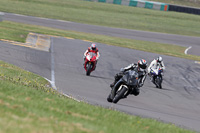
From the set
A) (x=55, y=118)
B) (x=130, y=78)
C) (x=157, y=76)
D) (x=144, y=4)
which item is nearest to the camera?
(x=55, y=118)

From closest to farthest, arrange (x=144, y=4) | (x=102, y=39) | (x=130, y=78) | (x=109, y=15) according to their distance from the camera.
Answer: (x=130, y=78) < (x=102, y=39) < (x=109, y=15) < (x=144, y=4)

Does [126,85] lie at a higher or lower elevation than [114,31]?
higher

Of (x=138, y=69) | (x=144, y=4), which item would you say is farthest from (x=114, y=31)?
(x=138, y=69)

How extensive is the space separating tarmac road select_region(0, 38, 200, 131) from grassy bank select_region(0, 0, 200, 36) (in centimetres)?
1736

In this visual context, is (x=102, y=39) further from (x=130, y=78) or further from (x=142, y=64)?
(x=130, y=78)

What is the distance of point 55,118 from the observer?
7.02 metres

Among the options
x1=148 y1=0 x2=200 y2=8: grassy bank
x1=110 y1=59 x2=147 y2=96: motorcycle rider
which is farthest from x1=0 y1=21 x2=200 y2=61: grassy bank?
x1=148 y1=0 x2=200 y2=8: grassy bank

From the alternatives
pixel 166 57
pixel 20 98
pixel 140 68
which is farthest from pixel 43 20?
pixel 20 98

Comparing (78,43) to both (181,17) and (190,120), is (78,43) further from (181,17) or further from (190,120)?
(181,17)

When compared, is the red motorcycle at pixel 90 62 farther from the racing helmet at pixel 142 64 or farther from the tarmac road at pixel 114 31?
the tarmac road at pixel 114 31

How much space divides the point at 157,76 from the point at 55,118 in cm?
1282

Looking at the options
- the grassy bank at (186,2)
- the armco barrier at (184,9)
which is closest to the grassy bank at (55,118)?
the armco barrier at (184,9)

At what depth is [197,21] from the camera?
54000 mm

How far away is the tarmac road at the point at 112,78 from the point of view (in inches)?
516
